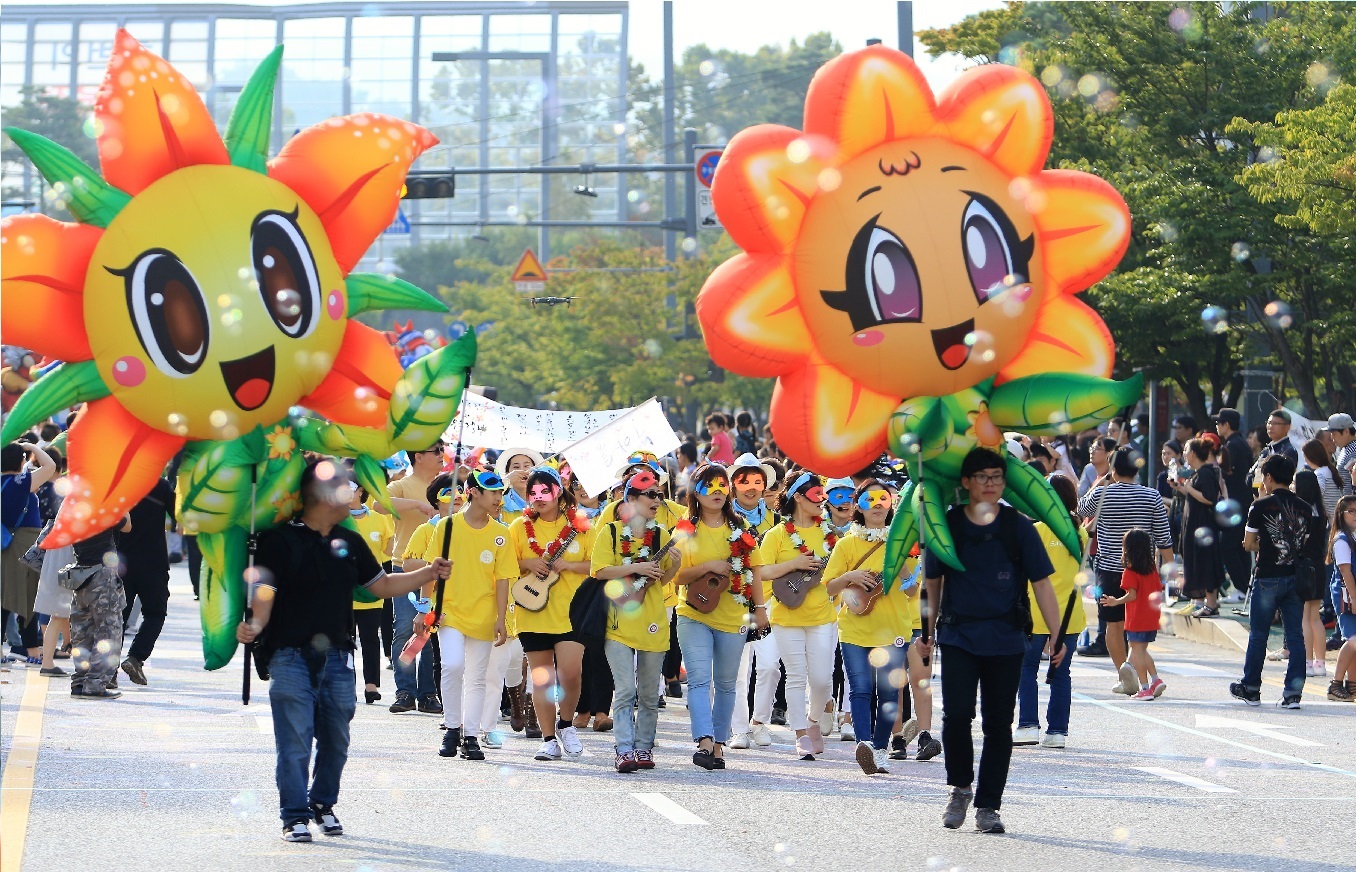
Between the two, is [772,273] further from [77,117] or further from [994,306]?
[77,117]

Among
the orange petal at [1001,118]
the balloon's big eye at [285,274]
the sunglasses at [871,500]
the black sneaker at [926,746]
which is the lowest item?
the black sneaker at [926,746]

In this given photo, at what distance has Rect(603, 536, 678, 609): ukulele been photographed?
12.1m

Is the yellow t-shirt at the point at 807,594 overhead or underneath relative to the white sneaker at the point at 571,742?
overhead

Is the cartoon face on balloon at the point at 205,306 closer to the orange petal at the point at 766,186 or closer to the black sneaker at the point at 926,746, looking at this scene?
the orange petal at the point at 766,186

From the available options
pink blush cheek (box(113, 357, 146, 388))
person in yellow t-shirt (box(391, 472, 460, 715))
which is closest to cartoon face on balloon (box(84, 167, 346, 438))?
pink blush cheek (box(113, 357, 146, 388))

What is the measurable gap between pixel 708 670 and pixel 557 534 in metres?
1.38

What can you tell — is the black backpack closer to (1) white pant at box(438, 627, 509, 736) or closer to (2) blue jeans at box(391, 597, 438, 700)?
(1) white pant at box(438, 627, 509, 736)

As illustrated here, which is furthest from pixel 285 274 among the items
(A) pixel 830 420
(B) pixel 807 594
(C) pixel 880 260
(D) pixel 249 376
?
(B) pixel 807 594

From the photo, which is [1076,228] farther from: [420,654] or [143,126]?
[420,654]

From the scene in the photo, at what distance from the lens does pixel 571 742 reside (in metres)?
12.9

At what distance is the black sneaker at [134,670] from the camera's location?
53.3 feet

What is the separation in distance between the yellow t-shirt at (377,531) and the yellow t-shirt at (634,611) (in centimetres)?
364

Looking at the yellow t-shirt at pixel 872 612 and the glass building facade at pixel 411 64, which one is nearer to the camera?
the yellow t-shirt at pixel 872 612

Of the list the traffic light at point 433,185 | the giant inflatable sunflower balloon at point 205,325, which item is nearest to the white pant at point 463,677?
the giant inflatable sunflower balloon at point 205,325
